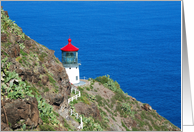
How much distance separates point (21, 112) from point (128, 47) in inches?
4943

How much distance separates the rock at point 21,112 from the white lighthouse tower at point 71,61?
27.0 meters

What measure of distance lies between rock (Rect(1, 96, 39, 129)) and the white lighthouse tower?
27.0 m

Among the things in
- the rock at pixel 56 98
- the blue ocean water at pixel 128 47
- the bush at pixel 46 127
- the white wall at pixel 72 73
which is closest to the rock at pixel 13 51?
the rock at pixel 56 98

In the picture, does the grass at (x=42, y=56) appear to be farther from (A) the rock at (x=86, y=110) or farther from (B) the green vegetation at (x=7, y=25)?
(A) the rock at (x=86, y=110)

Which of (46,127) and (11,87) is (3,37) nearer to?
(11,87)

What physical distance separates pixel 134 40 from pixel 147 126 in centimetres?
10719

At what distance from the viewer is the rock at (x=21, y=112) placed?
16.2 metres

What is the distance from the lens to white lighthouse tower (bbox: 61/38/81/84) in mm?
44438

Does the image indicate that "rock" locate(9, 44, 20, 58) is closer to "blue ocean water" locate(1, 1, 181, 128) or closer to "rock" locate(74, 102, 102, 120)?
"rock" locate(74, 102, 102, 120)

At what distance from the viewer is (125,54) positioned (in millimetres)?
126188

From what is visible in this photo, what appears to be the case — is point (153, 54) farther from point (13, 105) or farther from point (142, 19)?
point (13, 105)

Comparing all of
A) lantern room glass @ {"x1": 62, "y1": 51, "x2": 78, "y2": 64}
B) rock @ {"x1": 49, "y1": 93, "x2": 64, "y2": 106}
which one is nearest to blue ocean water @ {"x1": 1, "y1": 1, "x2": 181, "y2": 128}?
lantern room glass @ {"x1": 62, "y1": 51, "x2": 78, "y2": 64}

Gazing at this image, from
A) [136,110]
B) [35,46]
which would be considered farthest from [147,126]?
[35,46]

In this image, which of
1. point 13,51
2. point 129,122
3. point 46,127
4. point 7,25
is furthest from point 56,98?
point 129,122
